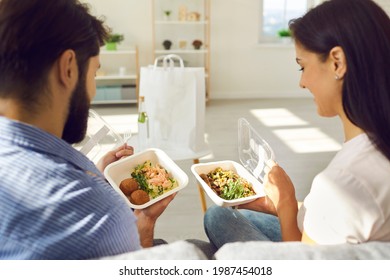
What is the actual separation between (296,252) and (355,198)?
18 centimetres

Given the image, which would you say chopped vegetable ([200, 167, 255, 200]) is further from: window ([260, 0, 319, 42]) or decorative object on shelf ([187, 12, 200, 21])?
window ([260, 0, 319, 42])

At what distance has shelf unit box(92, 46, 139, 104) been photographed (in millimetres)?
4566

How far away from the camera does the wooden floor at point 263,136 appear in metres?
2.22

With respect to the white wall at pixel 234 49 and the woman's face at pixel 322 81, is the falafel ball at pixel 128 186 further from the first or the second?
the white wall at pixel 234 49

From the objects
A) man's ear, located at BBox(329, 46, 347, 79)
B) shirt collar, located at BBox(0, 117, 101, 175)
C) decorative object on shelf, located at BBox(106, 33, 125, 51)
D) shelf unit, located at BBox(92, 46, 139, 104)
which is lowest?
shelf unit, located at BBox(92, 46, 139, 104)

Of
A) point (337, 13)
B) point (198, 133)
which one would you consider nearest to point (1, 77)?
point (337, 13)

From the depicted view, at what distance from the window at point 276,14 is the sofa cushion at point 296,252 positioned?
4684mm

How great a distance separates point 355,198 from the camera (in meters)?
0.75

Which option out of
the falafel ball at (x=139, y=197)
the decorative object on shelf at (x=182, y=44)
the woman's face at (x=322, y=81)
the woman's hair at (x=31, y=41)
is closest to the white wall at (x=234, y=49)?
the decorative object on shelf at (x=182, y=44)

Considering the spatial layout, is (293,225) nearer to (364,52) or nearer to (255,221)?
(255,221)

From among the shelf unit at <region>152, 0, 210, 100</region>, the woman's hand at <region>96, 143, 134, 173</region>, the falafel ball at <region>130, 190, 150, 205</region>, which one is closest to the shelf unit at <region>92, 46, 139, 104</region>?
the shelf unit at <region>152, 0, 210, 100</region>

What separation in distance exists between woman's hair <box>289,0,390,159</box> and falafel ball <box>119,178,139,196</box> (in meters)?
0.70

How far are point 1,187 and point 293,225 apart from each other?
0.70m

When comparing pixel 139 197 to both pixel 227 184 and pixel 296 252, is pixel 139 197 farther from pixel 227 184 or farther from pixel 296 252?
pixel 296 252
